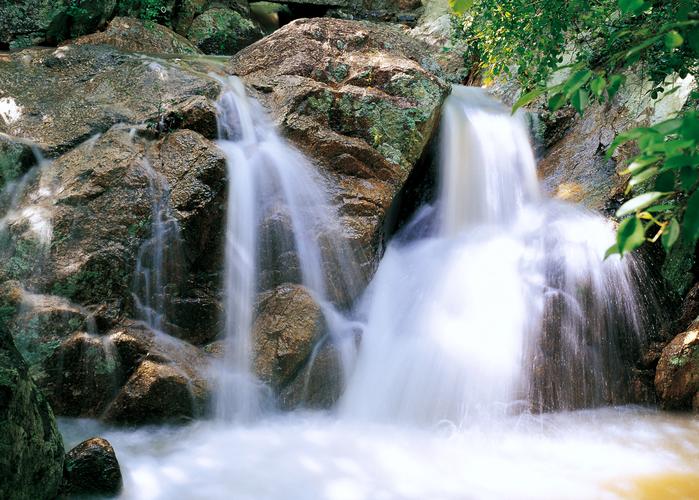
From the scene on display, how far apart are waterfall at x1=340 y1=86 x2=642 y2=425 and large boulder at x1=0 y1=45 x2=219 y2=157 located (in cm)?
257

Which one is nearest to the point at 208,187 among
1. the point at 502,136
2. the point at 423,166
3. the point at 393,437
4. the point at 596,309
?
the point at 393,437

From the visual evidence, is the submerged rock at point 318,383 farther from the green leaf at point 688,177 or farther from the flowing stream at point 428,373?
the green leaf at point 688,177

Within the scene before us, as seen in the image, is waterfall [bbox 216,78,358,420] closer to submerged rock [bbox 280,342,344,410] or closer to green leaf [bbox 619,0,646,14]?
submerged rock [bbox 280,342,344,410]

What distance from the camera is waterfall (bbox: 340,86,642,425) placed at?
4.73 m

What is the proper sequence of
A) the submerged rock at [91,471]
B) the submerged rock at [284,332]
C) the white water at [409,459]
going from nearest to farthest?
the submerged rock at [91,471] < the white water at [409,459] < the submerged rock at [284,332]

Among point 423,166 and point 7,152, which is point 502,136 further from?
point 7,152

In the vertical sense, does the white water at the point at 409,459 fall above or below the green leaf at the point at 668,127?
below

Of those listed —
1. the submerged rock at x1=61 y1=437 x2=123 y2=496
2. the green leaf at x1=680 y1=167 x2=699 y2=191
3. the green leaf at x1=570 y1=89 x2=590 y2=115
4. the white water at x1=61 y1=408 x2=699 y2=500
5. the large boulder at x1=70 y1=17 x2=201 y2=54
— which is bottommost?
the white water at x1=61 y1=408 x2=699 y2=500

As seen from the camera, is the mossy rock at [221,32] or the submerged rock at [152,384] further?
the mossy rock at [221,32]

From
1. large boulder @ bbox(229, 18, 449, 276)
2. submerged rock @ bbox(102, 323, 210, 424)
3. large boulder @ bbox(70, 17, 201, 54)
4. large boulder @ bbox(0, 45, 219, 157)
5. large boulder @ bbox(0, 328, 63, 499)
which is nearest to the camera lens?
large boulder @ bbox(0, 328, 63, 499)

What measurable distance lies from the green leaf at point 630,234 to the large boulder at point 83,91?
460 cm

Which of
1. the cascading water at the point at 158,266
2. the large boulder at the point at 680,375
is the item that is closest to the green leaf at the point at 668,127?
the cascading water at the point at 158,266

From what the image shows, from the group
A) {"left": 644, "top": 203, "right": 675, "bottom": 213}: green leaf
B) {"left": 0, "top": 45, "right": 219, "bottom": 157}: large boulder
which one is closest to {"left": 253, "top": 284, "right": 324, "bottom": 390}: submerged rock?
{"left": 0, "top": 45, "right": 219, "bottom": 157}: large boulder

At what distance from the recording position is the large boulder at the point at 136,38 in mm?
7293
